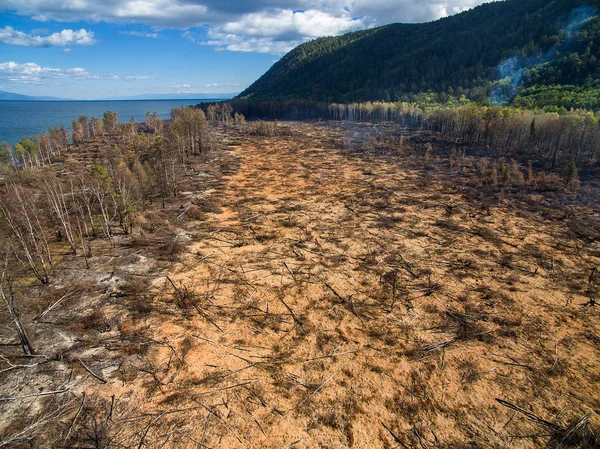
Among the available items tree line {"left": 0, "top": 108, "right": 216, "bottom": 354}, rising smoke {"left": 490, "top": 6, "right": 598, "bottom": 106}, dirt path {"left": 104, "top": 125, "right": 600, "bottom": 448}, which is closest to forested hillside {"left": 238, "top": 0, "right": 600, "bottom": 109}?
rising smoke {"left": 490, "top": 6, "right": 598, "bottom": 106}

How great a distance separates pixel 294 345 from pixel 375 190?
2668 centimetres

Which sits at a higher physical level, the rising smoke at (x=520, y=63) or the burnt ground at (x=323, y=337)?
the rising smoke at (x=520, y=63)

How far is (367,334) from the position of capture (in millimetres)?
15688

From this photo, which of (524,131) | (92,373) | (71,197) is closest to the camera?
(92,373)

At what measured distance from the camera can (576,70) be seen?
8825 centimetres

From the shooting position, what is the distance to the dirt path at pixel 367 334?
1159 centimetres

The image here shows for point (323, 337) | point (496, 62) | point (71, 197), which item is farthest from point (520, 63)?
point (71, 197)

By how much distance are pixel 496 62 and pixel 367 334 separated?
149 meters

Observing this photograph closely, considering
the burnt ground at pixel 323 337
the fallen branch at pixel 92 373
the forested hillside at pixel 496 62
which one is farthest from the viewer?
the forested hillside at pixel 496 62

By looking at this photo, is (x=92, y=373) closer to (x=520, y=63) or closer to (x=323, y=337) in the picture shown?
(x=323, y=337)

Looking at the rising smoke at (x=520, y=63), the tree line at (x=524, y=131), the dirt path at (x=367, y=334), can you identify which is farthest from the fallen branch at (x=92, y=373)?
the rising smoke at (x=520, y=63)

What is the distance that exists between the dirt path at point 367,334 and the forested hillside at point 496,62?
73260mm

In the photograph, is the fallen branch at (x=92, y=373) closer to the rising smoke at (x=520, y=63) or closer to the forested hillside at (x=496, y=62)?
the forested hillside at (x=496, y=62)

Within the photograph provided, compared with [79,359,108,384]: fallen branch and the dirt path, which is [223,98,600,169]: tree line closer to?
the dirt path
